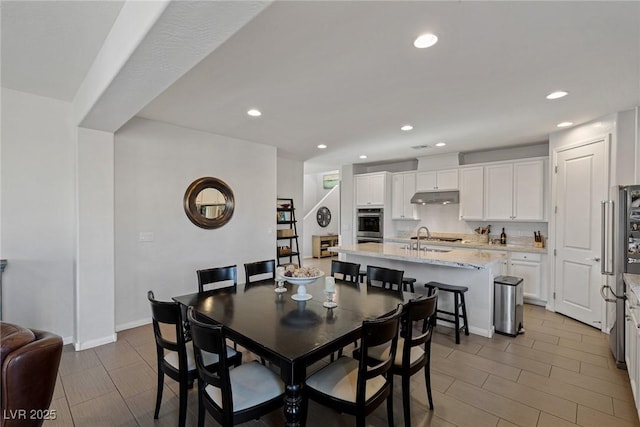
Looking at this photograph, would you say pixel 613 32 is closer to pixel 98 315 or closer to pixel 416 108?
pixel 416 108

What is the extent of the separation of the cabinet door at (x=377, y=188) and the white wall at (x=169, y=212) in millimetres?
2794

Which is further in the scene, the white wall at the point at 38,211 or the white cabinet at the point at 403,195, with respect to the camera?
the white cabinet at the point at 403,195

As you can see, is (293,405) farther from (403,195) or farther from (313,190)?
(313,190)

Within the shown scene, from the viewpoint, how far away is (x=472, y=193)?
5.43 meters

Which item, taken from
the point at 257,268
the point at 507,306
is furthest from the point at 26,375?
the point at 507,306

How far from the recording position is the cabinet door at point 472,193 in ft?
17.5

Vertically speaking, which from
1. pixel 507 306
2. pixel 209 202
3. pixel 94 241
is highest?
pixel 209 202

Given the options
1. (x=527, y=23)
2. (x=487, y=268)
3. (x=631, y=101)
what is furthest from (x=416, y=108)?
(x=631, y=101)

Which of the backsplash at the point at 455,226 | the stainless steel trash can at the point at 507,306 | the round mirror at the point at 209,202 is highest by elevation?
the round mirror at the point at 209,202

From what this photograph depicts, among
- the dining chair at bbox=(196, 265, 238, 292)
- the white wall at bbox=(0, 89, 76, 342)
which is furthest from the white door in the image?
the white wall at bbox=(0, 89, 76, 342)

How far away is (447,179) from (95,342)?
5.85 meters

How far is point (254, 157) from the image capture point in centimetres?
494

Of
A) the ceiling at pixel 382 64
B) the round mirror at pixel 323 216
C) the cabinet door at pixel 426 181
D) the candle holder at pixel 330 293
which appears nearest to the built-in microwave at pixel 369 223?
the cabinet door at pixel 426 181

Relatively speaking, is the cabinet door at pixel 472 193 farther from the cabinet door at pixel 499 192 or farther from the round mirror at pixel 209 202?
the round mirror at pixel 209 202
